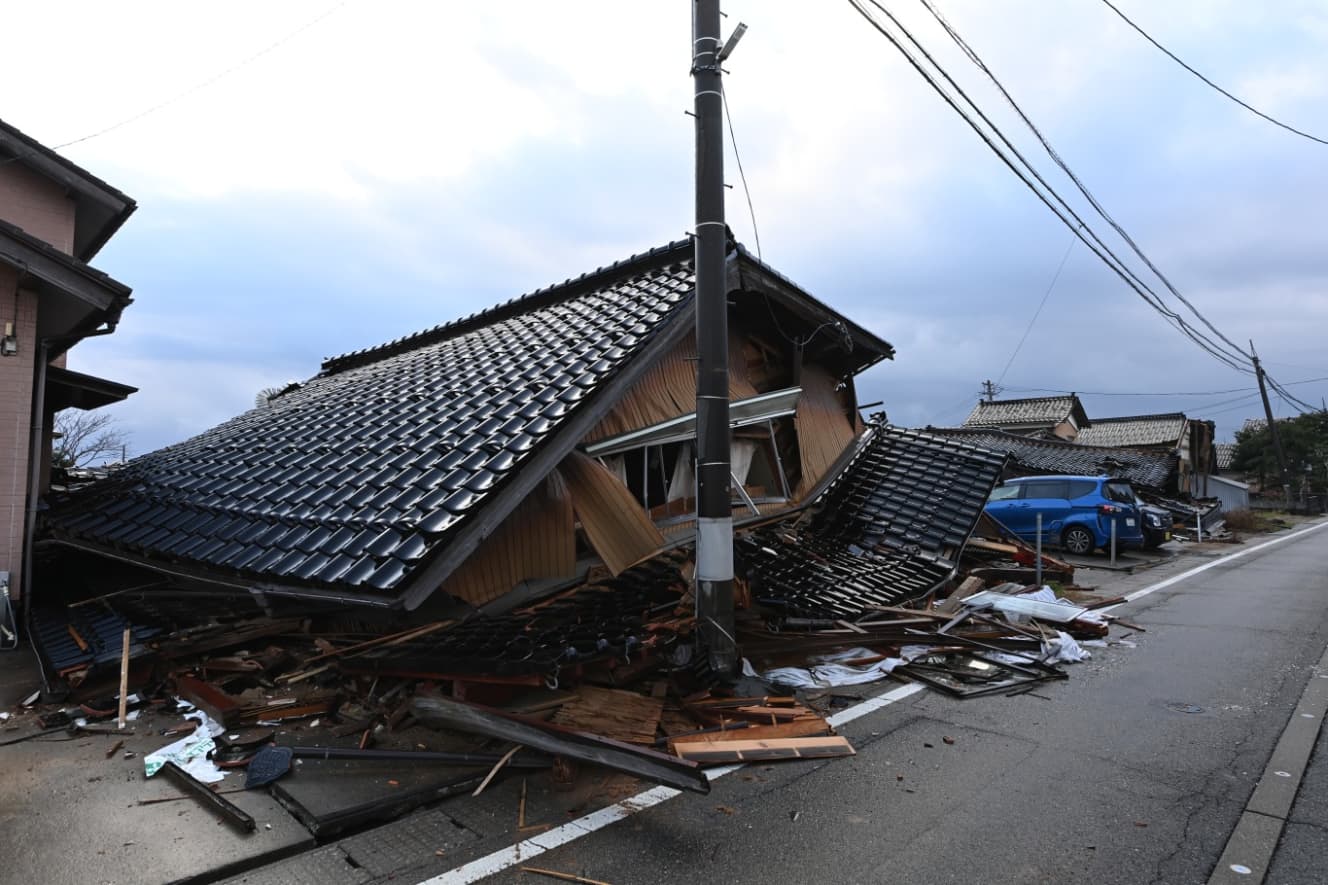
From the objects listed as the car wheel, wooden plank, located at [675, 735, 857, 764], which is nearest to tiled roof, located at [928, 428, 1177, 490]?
the car wheel

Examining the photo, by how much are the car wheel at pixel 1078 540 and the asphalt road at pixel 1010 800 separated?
975 centimetres

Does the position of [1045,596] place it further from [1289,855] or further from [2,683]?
[2,683]

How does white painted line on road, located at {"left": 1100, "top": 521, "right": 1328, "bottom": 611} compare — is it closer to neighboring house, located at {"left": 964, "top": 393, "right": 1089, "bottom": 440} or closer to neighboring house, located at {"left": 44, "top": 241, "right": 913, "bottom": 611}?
neighboring house, located at {"left": 44, "top": 241, "right": 913, "bottom": 611}

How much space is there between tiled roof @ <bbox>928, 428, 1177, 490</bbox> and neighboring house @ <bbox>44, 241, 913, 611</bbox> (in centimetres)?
1766

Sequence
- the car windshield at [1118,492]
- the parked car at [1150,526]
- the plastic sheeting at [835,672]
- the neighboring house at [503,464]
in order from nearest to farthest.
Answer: the neighboring house at [503,464]
the plastic sheeting at [835,672]
the car windshield at [1118,492]
the parked car at [1150,526]

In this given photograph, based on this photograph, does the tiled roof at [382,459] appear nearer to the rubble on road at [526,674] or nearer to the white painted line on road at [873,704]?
the rubble on road at [526,674]

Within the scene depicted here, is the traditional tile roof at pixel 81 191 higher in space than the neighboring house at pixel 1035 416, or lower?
higher

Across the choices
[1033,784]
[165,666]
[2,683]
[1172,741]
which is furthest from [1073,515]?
[2,683]

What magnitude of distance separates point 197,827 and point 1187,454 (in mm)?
47009

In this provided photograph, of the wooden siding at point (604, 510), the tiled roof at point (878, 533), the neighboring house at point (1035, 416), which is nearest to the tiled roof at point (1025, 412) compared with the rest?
the neighboring house at point (1035, 416)

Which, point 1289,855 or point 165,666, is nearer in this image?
point 1289,855

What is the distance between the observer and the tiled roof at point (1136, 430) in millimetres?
39562

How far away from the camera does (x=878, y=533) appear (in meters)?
10.1

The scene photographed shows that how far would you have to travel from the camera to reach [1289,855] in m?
3.31
